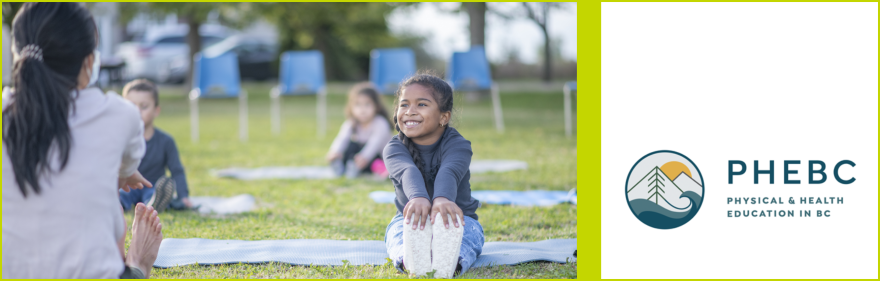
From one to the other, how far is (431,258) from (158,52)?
1677 centimetres

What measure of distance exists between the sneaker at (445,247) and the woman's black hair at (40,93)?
3.69 ft

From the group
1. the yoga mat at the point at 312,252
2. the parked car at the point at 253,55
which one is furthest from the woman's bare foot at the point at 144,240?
the parked car at the point at 253,55

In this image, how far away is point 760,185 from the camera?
2518 millimetres

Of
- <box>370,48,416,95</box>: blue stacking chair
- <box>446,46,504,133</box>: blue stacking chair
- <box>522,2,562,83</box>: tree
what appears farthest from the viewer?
<box>522,2,562,83</box>: tree

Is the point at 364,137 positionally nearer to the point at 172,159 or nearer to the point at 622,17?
the point at 172,159

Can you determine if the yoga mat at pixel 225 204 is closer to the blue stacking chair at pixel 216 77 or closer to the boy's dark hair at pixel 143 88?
the boy's dark hair at pixel 143 88

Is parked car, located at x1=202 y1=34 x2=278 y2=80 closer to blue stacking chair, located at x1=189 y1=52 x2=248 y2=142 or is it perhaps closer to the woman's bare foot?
blue stacking chair, located at x1=189 y1=52 x2=248 y2=142

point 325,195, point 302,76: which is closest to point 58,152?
point 325,195

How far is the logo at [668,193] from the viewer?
249cm

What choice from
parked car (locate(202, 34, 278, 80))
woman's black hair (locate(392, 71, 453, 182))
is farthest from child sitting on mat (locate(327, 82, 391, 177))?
parked car (locate(202, 34, 278, 80))

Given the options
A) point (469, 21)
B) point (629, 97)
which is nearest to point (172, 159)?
point (629, 97)

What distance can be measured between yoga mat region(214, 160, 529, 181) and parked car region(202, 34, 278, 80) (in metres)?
13.2

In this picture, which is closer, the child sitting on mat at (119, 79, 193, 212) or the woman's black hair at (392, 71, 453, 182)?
the woman's black hair at (392, 71, 453, 182)

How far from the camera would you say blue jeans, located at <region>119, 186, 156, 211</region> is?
3.80m
